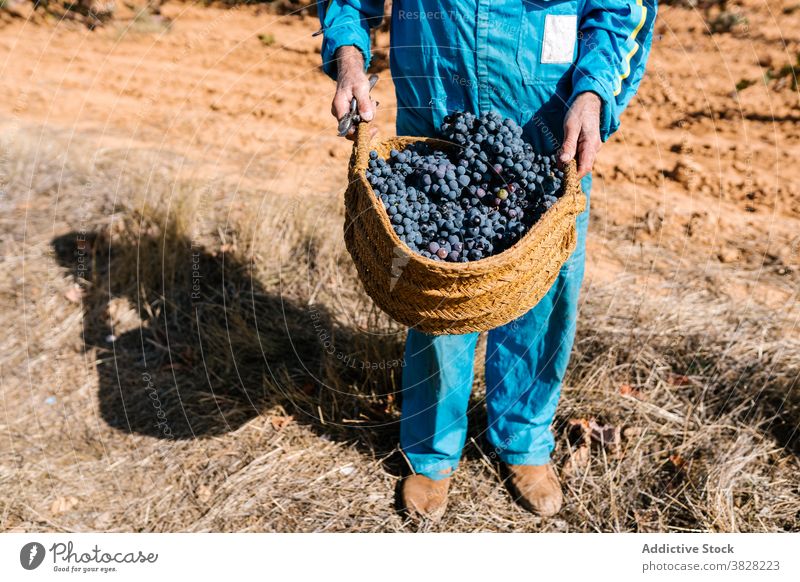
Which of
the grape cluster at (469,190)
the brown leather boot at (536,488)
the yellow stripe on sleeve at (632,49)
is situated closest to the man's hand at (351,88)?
the grape cluster at (469,190)

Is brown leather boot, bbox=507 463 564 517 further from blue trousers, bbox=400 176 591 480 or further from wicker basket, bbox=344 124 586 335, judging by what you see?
wicker basket, bbox=344 124 586 335

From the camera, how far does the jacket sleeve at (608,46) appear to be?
1.97 meters

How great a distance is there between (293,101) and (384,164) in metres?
3.68

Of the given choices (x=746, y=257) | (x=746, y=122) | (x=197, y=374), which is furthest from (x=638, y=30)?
(x=746, y=122)

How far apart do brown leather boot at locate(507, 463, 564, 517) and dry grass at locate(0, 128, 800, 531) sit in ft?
0.18

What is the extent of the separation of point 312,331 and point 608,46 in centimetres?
185

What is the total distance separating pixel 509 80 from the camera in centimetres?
203

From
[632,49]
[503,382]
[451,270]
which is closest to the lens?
[451,270]

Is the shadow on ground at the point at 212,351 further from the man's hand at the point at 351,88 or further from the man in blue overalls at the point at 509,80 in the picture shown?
the man's hand at the point at 351,88

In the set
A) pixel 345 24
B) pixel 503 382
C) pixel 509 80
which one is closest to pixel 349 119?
pixel 345 24

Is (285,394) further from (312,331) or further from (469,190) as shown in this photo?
(469,190)

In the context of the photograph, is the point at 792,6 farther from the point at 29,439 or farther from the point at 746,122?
the point at 29,439

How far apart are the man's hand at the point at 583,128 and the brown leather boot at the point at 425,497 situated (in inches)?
51.8

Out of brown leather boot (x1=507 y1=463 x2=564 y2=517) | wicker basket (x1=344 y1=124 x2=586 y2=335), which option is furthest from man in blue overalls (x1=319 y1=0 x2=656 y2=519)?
brown leather boot (x1=507 y1=463 x2=564 y2=517)
